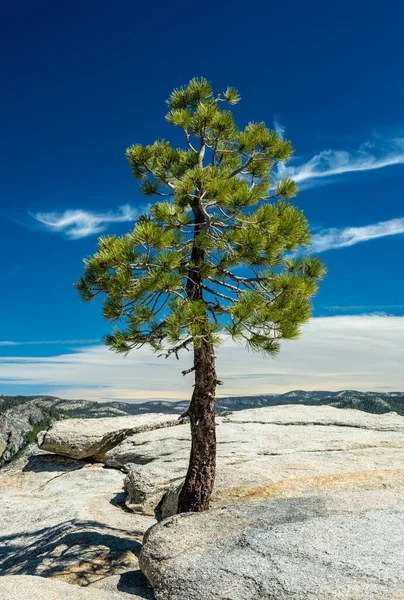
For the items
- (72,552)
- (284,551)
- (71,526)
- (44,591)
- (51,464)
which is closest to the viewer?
(284,551)

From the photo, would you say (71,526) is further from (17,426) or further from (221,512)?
(17,426)

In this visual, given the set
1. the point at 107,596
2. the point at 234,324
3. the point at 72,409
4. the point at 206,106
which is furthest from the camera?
the point at 72,409

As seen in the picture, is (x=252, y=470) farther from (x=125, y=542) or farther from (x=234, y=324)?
(x=234, y=324)

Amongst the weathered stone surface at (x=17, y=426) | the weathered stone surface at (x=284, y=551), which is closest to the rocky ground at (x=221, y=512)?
the weathered stone surface at (x=284, y=551)

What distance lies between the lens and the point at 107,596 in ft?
24.4

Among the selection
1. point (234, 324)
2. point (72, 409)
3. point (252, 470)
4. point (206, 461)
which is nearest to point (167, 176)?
point (234, 324)

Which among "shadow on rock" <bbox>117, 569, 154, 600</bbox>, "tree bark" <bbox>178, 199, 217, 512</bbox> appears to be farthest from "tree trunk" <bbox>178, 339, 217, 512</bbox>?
"shadow on rock" <bbox>117, 569, 154, 600</bbox>

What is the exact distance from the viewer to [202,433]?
10.5 meters

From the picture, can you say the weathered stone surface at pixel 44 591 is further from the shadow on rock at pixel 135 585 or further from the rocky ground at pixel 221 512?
the shadow on rock at pixel 135 585

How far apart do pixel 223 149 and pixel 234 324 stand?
5.10m

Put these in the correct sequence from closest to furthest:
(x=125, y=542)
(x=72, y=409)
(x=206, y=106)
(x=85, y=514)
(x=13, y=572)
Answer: (x=13, y=572) < (x=125, y=542) < (x=206, y=106) < (x=85, y=514) < (x=72, y=409)

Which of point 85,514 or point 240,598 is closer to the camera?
point 240,598

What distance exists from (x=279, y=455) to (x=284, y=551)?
753cm

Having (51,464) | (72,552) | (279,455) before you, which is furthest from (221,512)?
(51,464)
